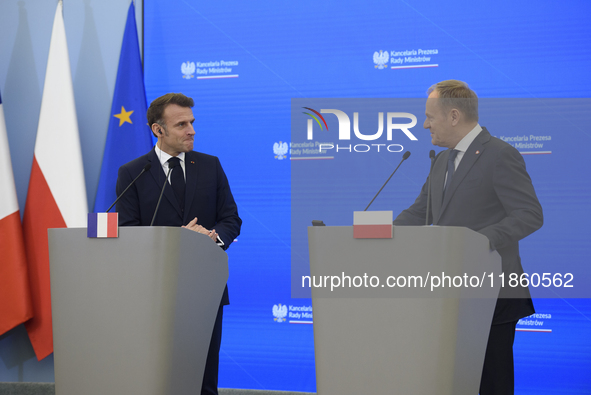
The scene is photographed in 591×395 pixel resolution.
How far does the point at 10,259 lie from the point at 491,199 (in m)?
2.99

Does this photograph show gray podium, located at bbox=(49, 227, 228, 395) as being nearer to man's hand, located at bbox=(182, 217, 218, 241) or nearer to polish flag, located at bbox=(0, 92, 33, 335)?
man's hand, located at bbox=(182, 217, 218, 241)

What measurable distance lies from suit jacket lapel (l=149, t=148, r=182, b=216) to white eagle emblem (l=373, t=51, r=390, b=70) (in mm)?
1670

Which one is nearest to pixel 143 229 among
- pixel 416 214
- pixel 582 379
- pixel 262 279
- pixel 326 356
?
pixel 326 356

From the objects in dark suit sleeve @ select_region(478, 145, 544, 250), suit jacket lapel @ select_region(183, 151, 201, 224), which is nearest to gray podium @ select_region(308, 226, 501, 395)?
dark suit sleeve @ select_region(478, 145, 544, 250)

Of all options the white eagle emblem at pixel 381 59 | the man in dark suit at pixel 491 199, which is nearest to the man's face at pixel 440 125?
the man in dark suit at pixel 491 199

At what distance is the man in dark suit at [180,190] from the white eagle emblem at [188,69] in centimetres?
110

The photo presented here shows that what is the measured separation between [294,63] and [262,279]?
1511 millimetres

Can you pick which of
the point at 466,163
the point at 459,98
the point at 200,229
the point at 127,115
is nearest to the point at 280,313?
the point at 200,229

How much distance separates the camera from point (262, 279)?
346 cm

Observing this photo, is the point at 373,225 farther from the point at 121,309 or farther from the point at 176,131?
the point at 176,131

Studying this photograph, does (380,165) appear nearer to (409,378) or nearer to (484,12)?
(484,12)

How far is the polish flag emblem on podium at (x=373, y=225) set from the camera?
149 centimetres

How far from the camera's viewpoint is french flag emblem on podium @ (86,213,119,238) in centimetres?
168

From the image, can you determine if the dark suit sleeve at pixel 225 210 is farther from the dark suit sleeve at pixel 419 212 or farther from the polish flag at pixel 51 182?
the polish flag at pixel 51 182
